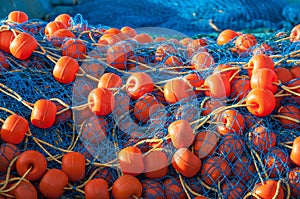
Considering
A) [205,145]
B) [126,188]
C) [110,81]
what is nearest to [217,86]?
[205,145]

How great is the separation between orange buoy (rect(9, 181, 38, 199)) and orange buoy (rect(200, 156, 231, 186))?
0.94 m

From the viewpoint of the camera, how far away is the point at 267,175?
105 inches

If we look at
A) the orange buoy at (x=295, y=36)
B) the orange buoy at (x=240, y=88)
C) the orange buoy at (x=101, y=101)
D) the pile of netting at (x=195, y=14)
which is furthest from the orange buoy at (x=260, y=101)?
the pile of netting at (x=195, y=14)

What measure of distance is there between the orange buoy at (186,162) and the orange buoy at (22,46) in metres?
1.18

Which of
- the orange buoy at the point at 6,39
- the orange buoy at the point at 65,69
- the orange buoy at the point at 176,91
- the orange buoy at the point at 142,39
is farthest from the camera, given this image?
the orange buoy at the point at 142,39

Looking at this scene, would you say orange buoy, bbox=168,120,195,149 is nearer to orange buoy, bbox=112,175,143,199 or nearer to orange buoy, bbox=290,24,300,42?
orange buoy, bbox=112,175,143,199

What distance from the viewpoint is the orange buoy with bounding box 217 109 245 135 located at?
2779 millimetres

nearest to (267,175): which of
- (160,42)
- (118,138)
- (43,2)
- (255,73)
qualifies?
(255,73)

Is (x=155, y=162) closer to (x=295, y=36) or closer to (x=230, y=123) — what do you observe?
(x=230, y=123)

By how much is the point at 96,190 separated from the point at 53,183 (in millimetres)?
237

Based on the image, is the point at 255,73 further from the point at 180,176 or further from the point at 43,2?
the point at 43,2

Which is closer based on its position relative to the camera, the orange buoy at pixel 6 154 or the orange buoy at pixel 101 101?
the orange buoy at pixel 6 154

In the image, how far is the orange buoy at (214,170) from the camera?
2.71 meters

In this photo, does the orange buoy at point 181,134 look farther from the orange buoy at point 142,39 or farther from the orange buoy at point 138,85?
the orange buoy at point 142,39
